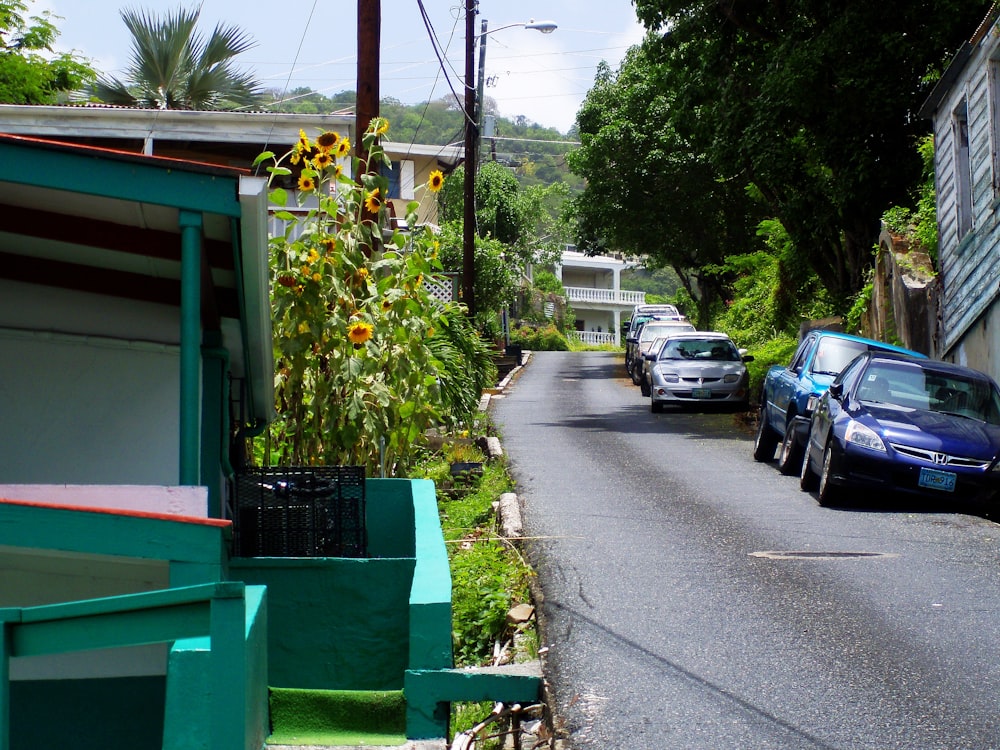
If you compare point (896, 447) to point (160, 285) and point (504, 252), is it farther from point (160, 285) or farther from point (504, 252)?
point (504, 252)

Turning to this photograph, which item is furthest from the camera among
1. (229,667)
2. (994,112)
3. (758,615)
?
(994,112)

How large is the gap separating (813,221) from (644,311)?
2250 centimetres

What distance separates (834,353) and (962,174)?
14.8 ft

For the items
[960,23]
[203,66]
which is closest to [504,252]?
[203,66]

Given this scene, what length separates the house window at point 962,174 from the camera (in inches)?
721

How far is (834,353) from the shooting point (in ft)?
51.9

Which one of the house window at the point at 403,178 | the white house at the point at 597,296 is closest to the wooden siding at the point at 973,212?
the house window at the point at 403,178

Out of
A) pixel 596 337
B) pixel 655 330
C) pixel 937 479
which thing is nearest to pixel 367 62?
pixel 937 479

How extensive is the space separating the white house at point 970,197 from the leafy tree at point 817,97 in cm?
131

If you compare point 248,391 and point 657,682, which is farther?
point 248,391

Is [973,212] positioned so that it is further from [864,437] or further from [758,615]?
[758,615]

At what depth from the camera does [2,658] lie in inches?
155

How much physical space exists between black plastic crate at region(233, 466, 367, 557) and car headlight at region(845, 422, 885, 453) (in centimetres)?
588

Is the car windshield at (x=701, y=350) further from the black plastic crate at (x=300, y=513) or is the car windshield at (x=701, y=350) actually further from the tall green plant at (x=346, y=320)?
the black plastic crate at (x=300, y=513)
